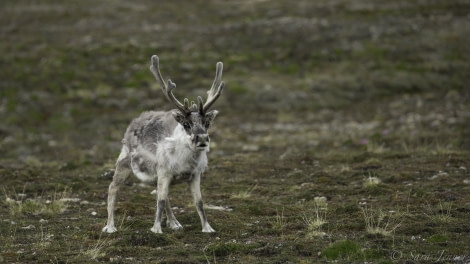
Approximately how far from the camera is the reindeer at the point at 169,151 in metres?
11.2

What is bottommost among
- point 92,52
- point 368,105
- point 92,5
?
point 368,105

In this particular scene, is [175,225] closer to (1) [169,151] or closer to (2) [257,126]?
(1) [169,151]

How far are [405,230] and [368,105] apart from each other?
2424 centimetres

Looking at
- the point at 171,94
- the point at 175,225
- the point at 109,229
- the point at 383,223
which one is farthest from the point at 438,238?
the point at 109,229

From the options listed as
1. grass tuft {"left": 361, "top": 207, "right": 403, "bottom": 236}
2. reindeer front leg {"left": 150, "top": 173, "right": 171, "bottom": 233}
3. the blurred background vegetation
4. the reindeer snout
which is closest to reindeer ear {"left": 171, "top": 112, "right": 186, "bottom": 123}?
the reindeer snout

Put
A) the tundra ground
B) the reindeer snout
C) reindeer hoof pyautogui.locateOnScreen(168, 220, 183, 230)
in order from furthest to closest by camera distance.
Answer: reindeer hoof pyautogui.locateOnScreen(168, 220, 183, 230) → the tundra ground → the reindeer snout

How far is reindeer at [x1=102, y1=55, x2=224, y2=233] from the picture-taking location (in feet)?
36.7

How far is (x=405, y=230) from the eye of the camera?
11055 mm

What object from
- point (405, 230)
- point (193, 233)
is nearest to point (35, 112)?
point (193, 233)

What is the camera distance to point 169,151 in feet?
38.1

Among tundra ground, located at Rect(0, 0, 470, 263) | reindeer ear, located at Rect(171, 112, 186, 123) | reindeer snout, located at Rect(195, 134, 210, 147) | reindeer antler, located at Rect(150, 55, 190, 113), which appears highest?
reindeer antler, located at Rect(150, 55, 190, 113)

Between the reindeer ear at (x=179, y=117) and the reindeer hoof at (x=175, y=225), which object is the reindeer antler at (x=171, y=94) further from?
the reindeer hoof at (x=175, y=225)

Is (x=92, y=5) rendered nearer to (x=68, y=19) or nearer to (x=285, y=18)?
(x=68, y=19)

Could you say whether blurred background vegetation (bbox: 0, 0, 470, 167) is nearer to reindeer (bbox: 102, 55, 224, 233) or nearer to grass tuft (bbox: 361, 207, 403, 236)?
grass tuft (bbox: 361, 207, 403, 236)
